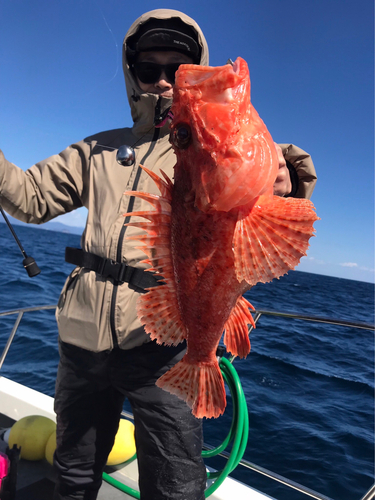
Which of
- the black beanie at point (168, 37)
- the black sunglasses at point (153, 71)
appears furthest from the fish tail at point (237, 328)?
the black beanie at point (168, 37)

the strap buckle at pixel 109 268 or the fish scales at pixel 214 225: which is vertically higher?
the fish scales at pixel 214 225

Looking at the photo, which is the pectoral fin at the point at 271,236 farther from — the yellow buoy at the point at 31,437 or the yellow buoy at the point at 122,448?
the yellow buoy at the point at 31,437

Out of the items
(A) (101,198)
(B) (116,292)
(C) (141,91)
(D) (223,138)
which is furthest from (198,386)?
(C) (141,91)

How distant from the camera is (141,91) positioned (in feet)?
7.91

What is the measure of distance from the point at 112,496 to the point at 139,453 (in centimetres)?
170

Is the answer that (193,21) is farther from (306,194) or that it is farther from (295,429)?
(295,429)

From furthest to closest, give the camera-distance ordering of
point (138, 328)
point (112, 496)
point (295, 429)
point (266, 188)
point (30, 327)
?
point (30, 327), point (295, 429), point (112, 496), point (138, 328), point (266, 188)

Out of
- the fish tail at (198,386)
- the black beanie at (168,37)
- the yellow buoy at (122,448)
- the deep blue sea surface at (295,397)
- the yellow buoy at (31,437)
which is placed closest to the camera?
the fish tail at (198,386)

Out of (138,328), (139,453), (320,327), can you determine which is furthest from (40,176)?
(320,327)

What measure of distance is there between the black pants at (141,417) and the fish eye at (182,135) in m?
1.26

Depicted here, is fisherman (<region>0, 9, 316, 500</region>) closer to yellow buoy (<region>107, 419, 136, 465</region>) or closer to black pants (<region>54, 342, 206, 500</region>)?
black pants (<region>54, 342, 206, 500</region>)

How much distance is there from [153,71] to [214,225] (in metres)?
1.55

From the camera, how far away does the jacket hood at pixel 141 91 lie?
90.2 inches

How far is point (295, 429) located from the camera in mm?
7055
